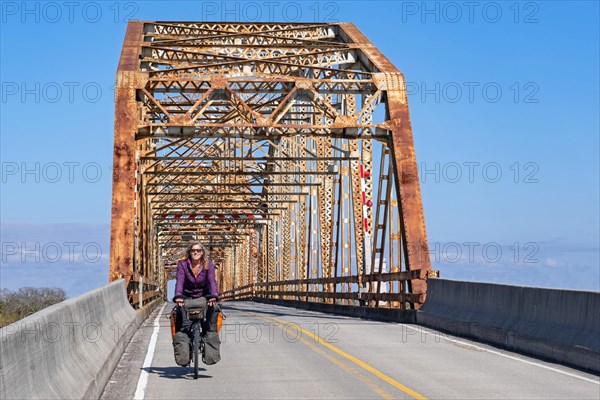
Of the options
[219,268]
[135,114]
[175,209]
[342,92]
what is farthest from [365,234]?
[219,268]

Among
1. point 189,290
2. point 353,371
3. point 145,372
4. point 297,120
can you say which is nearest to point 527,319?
point 353,371

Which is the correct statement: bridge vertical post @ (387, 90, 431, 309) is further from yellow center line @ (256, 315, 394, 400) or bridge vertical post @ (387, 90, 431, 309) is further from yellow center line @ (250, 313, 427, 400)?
yellow center line @ (256, 315, 394, 400)

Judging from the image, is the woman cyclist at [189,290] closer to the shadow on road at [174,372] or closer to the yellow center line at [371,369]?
the shadow on road at [174,372]

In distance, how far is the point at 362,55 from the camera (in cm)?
2862

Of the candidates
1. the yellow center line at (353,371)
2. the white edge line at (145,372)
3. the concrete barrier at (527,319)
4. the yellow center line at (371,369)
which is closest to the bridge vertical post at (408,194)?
the concrete barrier at (527,319)

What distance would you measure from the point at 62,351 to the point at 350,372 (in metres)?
4.34

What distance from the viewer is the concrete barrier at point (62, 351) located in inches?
243

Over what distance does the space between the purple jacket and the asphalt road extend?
0.98 metres

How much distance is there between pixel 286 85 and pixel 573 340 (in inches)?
635

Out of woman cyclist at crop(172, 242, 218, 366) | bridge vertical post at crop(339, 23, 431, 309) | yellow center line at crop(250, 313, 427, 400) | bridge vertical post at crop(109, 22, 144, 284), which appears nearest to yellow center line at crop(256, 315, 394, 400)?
yellow center line at crop(250, 313, 427, 400)

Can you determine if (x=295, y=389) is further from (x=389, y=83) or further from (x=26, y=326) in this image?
(x=389, y=83)

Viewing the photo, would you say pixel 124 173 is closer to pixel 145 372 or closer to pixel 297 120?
pixel 145 372

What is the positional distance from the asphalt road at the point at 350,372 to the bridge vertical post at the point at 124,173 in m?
5.83

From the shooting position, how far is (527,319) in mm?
14430
